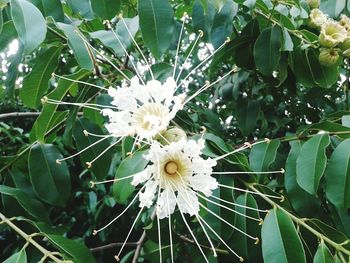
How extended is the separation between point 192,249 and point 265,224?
62cm

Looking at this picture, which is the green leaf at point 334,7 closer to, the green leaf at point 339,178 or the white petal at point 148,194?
the green leaf at point 339,178

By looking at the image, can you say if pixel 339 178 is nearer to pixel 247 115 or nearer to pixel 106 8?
pixel 106 8

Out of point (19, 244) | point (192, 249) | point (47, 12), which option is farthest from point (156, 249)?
point (19, 244)

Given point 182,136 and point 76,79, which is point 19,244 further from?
point 182,136

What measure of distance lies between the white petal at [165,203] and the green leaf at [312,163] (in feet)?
0.98

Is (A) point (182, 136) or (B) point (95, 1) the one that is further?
(B) point (95, 1)

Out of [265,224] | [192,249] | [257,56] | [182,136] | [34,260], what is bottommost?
[192,249]

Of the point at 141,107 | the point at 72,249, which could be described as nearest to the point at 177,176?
the point at 141,107

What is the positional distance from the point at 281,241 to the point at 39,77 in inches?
28.5

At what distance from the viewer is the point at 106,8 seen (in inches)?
46.2

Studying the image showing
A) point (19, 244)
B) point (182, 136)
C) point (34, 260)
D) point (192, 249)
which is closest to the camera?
point (182, 136)

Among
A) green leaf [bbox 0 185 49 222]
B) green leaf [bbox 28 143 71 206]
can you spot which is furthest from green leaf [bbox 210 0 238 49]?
green leaf [bbox 0 185 49 222]

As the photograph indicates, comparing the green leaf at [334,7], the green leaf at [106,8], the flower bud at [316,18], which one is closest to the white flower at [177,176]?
the green leaf at [106,8]

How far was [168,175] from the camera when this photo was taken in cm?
106
